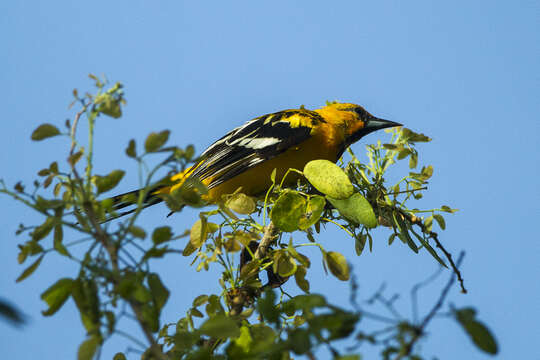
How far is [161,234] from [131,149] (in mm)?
165

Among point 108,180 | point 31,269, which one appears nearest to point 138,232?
point 108,180

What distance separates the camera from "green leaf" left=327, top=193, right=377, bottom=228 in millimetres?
1701

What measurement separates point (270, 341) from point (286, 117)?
2.50m

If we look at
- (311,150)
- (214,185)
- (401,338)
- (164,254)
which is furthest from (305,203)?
(311,150)

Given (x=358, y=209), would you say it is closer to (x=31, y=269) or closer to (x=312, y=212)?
(x=312, y=212)

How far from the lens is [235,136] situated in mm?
3238

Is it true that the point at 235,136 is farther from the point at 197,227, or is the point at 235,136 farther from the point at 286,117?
the point at 197,227

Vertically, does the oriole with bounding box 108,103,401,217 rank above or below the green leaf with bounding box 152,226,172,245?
above

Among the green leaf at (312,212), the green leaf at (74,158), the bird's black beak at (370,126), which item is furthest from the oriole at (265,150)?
the green leaf at (74,158)

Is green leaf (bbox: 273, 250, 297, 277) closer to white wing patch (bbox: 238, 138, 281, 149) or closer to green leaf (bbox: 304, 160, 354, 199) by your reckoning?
green leaf (bbox: 304, 160, 354, 199)

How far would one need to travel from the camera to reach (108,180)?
1.04m

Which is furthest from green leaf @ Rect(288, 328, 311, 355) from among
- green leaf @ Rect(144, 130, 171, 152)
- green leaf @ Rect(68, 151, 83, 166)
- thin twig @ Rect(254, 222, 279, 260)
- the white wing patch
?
the white wing patch

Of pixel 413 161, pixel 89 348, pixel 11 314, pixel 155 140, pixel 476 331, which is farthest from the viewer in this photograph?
pixel 413 161

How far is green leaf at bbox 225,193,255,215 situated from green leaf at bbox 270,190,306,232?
0.27 meters
